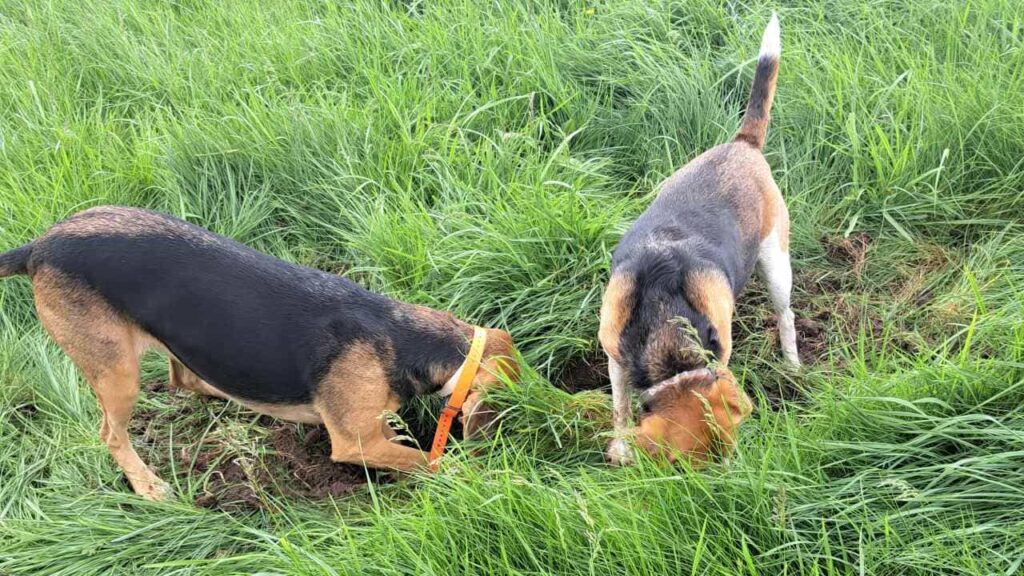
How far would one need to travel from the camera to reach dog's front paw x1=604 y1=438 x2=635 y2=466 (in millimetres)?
3297

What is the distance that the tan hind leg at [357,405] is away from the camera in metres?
3.91

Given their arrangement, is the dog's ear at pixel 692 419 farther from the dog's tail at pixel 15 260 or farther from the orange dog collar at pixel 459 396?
the dog's tail at pixel 15 260

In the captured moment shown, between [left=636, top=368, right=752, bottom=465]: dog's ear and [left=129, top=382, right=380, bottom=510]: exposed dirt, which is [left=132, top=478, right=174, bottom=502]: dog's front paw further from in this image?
[left=636, top=368, right=752, bottom=465]: dog's ear

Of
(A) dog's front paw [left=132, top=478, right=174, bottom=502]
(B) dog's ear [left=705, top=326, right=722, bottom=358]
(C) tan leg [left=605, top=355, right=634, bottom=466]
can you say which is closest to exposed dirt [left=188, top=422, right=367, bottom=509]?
(A) dog's front paw [left=132, top=478, right=174, bottom=502]

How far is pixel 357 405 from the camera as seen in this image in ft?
12.8

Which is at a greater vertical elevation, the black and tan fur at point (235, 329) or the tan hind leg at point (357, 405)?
the black and tan fur at point (235, 329)

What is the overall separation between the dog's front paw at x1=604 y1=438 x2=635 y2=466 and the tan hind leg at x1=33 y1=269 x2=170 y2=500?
2079mm

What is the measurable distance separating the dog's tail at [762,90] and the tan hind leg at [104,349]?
3.15 meters

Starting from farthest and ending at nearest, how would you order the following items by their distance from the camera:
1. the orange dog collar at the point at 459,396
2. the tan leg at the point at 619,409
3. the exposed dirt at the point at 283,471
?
the exposed dirt at the point at 283,471, the orange dog collar at the point at 459,396, the tan leg at the point at 619,409

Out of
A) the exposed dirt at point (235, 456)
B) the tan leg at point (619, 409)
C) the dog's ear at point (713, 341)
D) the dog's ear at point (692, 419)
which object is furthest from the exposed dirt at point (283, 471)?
the dog's ear at point (713, 341)

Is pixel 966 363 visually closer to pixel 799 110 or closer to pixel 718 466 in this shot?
pixel 718 466

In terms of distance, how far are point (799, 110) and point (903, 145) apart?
0.66 meters

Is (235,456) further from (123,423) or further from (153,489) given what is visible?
(123,423)

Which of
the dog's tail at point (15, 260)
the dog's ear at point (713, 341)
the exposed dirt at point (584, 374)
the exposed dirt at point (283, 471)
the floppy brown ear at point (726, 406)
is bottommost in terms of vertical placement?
the exposed dirt at point (283, 471)
